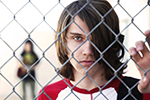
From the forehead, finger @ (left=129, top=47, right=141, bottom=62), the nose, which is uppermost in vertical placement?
the forehead

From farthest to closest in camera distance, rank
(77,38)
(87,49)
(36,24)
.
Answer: (36,24)
(77,38)
(87,49)

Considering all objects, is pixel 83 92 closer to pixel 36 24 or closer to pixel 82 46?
pixel 82 46

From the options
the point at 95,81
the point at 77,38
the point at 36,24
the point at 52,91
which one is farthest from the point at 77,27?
the point at 36,24

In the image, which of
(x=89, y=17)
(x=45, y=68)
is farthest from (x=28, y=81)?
(x=89, y=17)

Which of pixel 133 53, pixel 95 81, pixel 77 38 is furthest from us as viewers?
pixel 95 81

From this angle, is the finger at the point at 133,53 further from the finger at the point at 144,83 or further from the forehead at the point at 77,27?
the forehead at the point at 77,27

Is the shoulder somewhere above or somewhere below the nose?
below

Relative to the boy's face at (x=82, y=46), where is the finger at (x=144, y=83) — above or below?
below

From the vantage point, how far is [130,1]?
173 inches

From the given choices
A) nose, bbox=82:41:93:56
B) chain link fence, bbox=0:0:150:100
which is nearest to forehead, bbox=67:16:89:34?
nose, bbox=82:41:93:56

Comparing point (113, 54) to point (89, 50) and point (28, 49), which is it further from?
point (28, 49)

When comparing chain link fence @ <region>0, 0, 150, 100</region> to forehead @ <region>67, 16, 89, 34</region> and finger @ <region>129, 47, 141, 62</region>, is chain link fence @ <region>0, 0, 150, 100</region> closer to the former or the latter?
forehead @ <region>67, 16, 89, 34</region>

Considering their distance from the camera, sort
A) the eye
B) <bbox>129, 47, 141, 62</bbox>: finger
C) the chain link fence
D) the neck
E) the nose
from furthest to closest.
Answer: the chain link fence, the neck, the eye, the nose, <bbox>129, 47, 141, 62</bbox>: finger

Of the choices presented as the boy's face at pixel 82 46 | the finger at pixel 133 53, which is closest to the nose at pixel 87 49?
the boy's face at pixel 82 46
